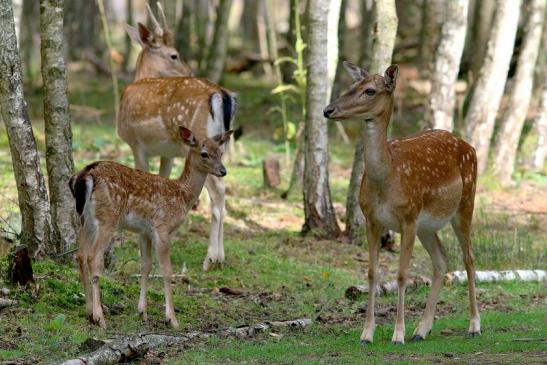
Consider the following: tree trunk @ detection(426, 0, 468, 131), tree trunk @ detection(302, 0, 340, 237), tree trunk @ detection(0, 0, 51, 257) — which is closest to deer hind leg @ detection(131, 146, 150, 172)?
tree trunk @ detection(302, 0, 340, 237)

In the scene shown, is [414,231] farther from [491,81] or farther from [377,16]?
[491,81]

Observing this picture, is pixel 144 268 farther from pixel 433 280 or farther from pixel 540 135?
pixel 540 135

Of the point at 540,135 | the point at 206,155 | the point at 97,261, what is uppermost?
the point at 206,155

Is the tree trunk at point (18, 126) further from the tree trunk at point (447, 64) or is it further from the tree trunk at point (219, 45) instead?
the tree trunk at point (219, 45)

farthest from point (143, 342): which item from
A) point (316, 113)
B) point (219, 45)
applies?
point (219, 45)

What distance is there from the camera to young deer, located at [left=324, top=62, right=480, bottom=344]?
8.16m

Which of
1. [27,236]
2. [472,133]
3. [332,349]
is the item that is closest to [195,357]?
[332,349]

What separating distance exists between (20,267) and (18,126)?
1196mm

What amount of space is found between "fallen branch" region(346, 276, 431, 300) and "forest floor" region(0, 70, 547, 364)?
0.09 m

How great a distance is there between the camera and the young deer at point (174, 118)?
11.4 meters

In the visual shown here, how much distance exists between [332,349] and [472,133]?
10196mm

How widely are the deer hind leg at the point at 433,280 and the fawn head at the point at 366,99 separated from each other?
1.44 metres

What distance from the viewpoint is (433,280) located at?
355 inches

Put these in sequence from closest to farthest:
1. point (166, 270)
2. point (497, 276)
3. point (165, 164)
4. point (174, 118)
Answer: point (166, 270) < point (497, 276) < point (174, 118) < point (165, 164)
